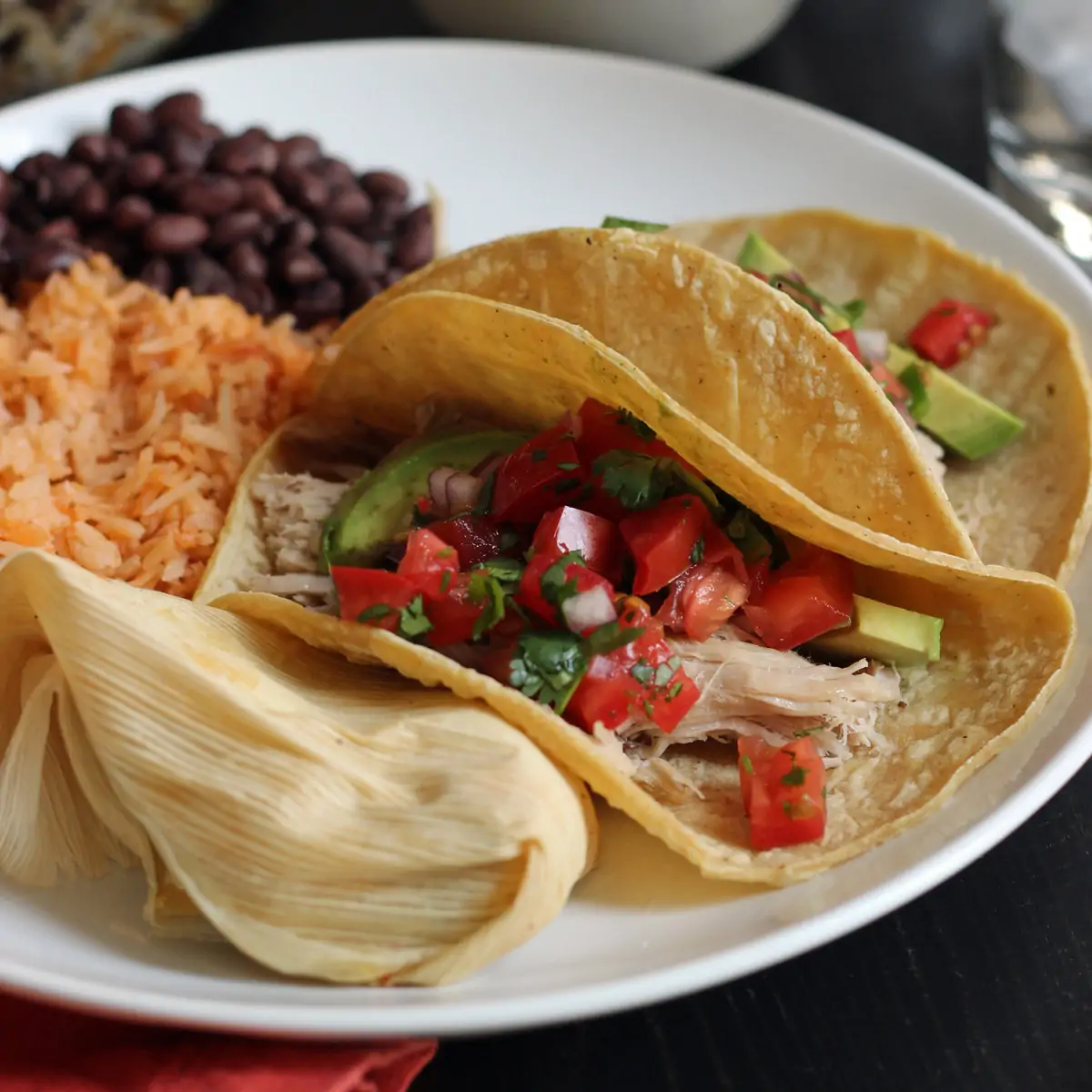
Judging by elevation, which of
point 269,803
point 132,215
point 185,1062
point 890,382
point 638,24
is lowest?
point 185,1062

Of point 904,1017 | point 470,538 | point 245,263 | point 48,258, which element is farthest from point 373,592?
point 48,258

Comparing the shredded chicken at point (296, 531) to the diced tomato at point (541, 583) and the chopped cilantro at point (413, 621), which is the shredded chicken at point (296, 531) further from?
the diced tomato at point (541, 583)

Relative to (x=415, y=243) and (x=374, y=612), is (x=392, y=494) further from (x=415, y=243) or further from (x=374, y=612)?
(x=415, y=243)

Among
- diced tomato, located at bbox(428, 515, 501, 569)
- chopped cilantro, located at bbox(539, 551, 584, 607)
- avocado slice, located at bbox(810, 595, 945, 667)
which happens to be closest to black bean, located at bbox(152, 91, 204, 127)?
diced tomato, located at bbox(428, 515, 501, 569)

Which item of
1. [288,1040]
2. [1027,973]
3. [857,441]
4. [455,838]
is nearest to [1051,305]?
[857,441]

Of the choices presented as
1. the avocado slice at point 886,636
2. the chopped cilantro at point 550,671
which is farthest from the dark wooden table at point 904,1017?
the chopped cilantro at point 550,671

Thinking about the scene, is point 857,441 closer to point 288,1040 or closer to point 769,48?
point 288,1040

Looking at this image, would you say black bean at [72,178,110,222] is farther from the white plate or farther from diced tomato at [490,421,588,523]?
diced tomato at [490,421,588,523]
